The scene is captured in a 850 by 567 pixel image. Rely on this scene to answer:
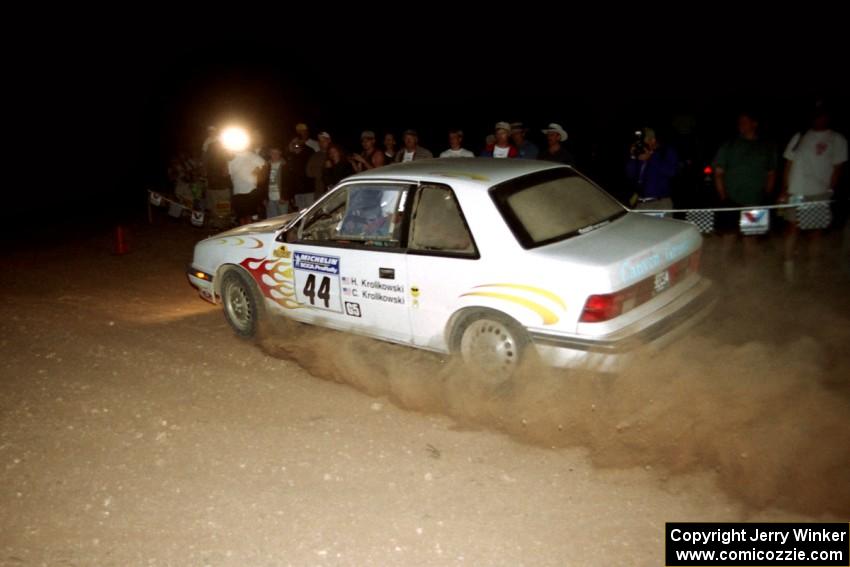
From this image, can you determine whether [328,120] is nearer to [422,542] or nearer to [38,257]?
[38,257]

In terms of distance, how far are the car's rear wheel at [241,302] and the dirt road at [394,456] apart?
400mm

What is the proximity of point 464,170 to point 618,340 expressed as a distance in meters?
1.86

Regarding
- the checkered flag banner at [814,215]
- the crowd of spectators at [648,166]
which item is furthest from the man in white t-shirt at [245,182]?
the checkered flag banner at [814,215]

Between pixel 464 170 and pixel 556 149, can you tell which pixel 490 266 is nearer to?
pixel 464 170

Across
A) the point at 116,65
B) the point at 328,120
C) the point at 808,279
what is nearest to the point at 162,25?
the point at 116,65

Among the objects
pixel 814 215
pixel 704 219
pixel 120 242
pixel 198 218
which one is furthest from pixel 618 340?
pixel 198 218

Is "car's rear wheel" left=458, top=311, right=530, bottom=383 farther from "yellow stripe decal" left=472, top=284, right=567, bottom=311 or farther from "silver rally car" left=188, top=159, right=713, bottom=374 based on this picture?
"yellow stripe decal" left=472, top=284, right=567, bottom=311

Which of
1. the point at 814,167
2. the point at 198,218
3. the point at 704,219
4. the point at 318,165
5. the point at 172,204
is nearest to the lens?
the point at 814,167

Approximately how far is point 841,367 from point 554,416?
2.15m

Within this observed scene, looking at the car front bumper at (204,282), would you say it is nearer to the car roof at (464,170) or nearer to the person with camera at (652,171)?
the car roof at (464,170)

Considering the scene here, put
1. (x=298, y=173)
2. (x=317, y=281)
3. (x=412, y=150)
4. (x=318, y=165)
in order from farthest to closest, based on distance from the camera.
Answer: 1. (x=298, y=173)
2. (x=318, y=165)
3. (x=412, y=150)
4. (x=317, y=281)

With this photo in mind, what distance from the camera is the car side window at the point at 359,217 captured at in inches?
229

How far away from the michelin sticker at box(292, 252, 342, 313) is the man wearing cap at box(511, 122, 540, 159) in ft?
12.4

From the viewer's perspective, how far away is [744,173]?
7910mm
